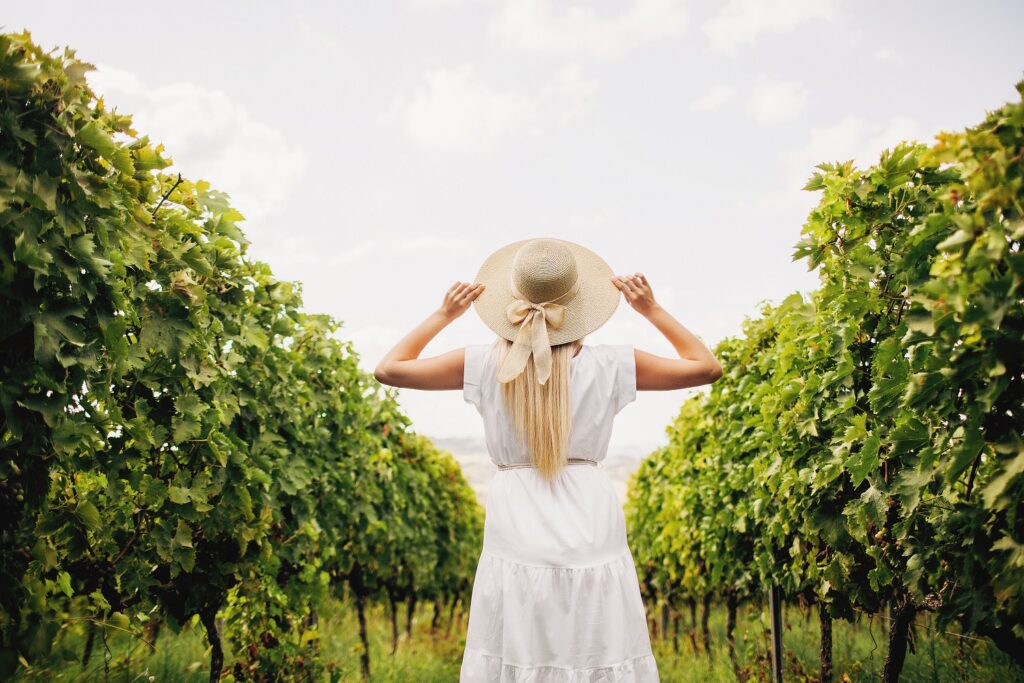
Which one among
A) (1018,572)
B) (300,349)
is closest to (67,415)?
(1018,572)

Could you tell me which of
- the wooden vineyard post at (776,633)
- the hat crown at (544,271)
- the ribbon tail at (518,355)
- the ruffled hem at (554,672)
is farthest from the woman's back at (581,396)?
the wooden vineyard post at (776,633)

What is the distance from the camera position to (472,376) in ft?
9.58

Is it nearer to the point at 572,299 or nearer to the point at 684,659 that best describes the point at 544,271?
the point at 572,299

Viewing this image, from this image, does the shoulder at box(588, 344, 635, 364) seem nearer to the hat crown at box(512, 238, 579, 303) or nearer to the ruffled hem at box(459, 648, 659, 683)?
the hat crown at box(512, 238, 579, 303)

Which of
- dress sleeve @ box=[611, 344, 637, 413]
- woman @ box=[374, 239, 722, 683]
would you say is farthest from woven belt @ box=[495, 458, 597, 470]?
dress sleeve @ box=[611, 344, 637, 413]

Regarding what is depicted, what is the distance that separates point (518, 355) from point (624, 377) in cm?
39

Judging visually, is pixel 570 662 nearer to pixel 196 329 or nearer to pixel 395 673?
pixel 196 329

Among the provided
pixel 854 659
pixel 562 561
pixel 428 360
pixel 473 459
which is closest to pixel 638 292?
pixel 428 360

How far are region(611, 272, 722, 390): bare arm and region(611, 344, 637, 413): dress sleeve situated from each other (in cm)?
3

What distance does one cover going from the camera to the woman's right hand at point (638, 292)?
2.98 meters

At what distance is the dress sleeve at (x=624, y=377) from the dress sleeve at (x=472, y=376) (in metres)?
0.48

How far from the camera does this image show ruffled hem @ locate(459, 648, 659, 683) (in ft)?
8.68

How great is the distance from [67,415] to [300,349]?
384 centimetres

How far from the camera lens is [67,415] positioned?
2.59 metres
